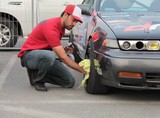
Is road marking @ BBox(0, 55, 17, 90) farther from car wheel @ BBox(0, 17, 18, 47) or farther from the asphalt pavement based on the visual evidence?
car wheel @ BBox(0, 17, 18, 47)

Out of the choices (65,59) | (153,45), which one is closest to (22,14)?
(65,59)

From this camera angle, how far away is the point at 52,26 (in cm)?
617

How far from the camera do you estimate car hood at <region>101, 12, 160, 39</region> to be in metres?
5.45

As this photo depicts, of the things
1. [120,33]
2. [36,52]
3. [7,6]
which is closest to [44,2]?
[7,6]

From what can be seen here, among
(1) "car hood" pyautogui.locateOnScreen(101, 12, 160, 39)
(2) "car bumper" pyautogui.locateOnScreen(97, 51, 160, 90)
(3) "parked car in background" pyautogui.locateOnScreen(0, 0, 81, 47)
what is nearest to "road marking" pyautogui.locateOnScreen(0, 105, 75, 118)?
(2) "car bumper" pyautogui.locateOnScreen(97, 51, 160, 90)

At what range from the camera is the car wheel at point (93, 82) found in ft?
19.2

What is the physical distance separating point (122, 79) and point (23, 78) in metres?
2.40

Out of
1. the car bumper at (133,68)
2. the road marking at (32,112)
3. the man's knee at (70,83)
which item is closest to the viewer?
the road marking at (32,112)

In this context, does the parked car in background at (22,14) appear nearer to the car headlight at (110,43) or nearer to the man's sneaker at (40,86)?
the man's sneaker at (40,86)

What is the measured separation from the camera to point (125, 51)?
5.44 m

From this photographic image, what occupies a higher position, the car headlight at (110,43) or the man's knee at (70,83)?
the car headlight at (110,43)

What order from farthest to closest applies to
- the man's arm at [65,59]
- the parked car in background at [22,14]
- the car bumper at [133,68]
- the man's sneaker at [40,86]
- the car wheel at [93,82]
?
the parked car in background at [22,14] → the man's sneaker at [40,86] → the man's arm at [65,59] → the car wheel at [93,82] → the car bumper at [133,68]

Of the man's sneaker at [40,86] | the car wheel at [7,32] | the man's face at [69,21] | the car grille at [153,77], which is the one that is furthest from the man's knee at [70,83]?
the car wheel at [7,32]

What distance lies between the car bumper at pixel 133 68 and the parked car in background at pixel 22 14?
541cm
